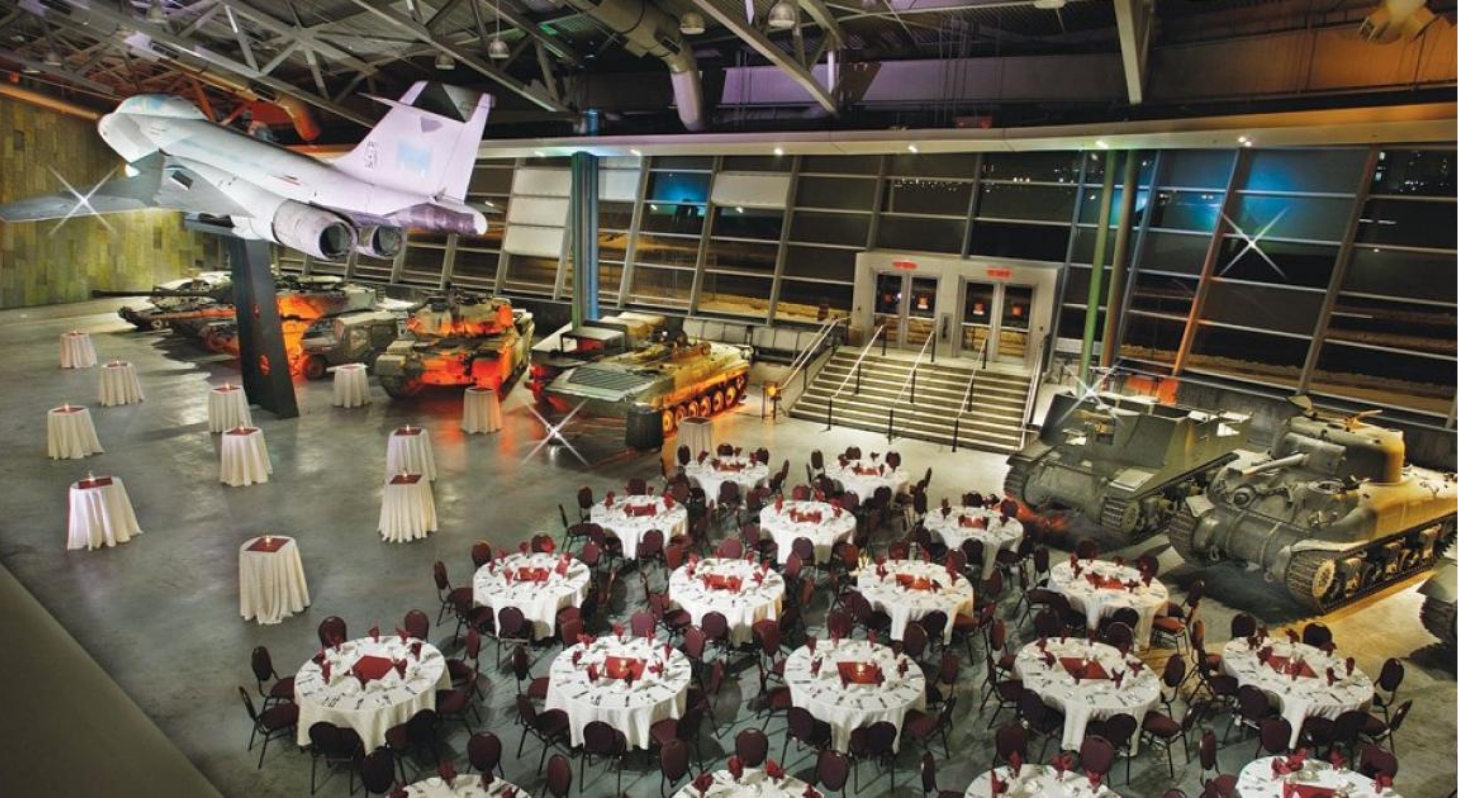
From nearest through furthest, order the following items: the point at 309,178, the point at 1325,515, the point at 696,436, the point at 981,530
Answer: the point at 1325,515 → the point at 981,530 → the point at 309,178 → the point at 696,436

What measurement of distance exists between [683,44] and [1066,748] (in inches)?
634

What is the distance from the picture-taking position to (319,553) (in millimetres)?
11000

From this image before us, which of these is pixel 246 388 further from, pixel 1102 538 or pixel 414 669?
pixel 1102 538

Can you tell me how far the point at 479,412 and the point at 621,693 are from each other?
1026cm

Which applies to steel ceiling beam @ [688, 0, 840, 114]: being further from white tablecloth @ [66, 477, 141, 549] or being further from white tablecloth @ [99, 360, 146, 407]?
white tablecloth @ [99, 360, 146, 407]

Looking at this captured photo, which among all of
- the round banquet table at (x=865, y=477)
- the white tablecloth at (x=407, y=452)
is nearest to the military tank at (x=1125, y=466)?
the round banquet table at (x=865, y=477)

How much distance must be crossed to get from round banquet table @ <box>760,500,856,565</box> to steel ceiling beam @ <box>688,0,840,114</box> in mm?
7131

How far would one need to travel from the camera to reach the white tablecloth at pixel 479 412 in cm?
1638

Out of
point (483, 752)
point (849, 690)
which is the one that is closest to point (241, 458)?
point (483, 752)

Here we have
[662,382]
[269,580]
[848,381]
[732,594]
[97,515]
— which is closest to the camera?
[732,594]

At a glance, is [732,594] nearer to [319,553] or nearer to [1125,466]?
[319,553]

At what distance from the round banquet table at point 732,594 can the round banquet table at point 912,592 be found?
39.1 inches

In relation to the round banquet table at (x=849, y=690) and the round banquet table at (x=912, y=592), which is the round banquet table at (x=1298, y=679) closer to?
the round banquet table at (x=912, y=592)

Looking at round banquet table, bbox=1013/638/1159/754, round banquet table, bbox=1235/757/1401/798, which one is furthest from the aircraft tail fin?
round banquet table, bbox=1235/757/1401/798
